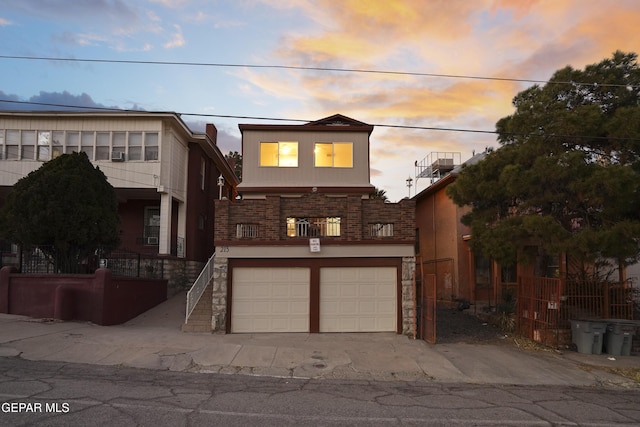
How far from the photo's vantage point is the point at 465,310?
66.6 feet

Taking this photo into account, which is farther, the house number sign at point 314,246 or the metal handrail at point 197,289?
the metal handrail at point 197,289

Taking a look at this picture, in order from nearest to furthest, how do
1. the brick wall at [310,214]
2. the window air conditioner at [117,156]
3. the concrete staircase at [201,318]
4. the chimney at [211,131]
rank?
the concrete staircase at [201,318], the brick wall at [310,214], the window air conditioner at [117,156], the chimney at [211,131]

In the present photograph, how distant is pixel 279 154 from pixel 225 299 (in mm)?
7915

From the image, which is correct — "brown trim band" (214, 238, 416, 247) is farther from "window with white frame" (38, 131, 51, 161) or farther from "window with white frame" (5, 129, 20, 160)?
"window with white frame" (5, 129, 20, 160)

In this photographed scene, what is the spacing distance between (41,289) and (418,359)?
36.9 feet

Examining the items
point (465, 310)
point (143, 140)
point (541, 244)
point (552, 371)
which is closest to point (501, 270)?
point (465, 310)

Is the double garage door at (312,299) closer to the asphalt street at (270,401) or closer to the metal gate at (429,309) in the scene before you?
the metal gate at (429,309)

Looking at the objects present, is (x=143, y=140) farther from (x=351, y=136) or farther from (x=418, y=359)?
(x=418, y=359)

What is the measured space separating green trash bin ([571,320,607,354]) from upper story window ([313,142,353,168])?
1070cm

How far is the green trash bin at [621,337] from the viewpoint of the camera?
1328 centimetres

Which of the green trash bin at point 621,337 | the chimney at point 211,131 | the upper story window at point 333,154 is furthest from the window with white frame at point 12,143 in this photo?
the green trash bin at point 621,337

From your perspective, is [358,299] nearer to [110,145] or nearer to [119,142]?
[119,142]

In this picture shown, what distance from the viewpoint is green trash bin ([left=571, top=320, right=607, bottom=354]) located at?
13.3 m

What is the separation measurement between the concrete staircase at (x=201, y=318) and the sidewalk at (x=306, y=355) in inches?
17.7
